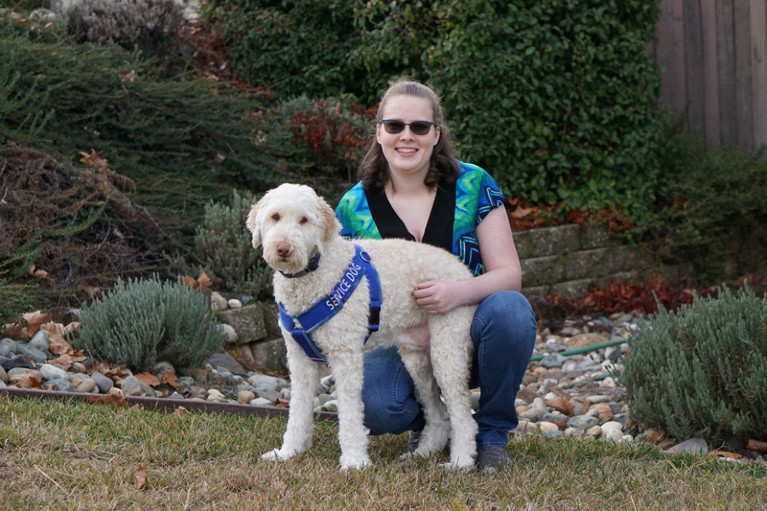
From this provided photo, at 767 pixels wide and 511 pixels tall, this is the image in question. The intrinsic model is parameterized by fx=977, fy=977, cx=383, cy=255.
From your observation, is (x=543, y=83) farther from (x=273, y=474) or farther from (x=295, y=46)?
(x=273, y=474)

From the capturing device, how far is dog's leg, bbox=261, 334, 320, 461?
152 inches

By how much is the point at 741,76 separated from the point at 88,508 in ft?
24.7

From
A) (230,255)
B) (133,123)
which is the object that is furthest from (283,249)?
Result: (133,123)

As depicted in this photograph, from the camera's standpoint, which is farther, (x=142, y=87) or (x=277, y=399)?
(x=142, y=87)

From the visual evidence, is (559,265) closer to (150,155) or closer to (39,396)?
(150,155)

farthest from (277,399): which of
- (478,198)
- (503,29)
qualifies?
(503,29)

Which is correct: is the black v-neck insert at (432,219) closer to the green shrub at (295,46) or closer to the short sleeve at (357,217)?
the short sleeve at (357,217)

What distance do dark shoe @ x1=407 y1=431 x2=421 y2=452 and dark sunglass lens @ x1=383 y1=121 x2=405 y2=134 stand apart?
4.33 feet

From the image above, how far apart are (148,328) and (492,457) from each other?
2194 mm

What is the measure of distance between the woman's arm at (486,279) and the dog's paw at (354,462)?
2.08 feet

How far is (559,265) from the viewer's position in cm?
849

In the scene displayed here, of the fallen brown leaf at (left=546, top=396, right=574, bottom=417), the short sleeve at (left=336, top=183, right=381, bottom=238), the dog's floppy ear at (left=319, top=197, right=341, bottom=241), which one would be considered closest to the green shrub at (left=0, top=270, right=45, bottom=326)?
the short sleeve at (left=336, top=183, right=381, bottom=238)

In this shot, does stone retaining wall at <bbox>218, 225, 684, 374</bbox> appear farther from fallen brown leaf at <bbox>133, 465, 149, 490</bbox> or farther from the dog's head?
fallen brown leaf at <bbox>133, 465, 149, 490</bbox>

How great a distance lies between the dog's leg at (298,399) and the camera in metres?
3.87
